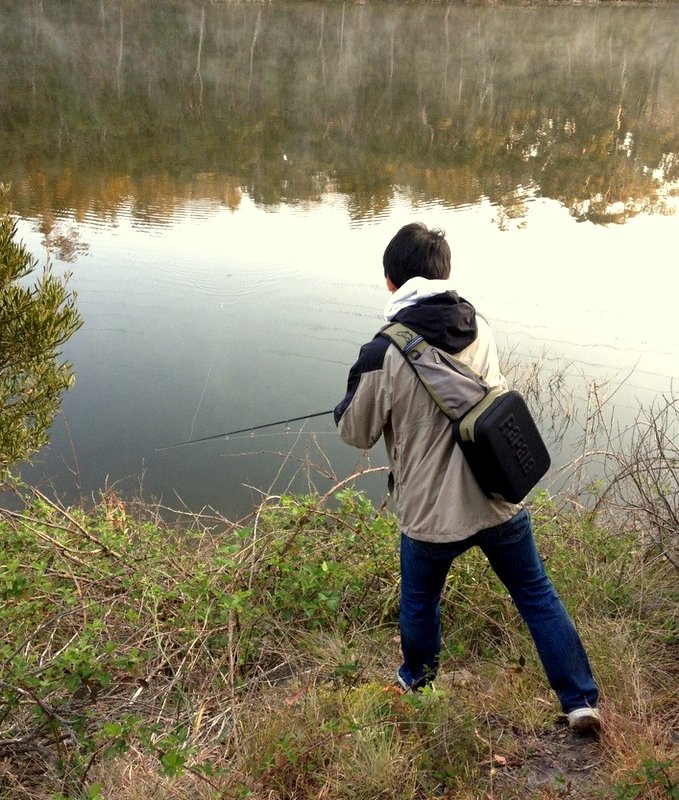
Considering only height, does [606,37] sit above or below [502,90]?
above

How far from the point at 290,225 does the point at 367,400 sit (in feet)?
32.6

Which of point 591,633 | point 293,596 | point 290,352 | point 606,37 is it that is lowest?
point 290,352

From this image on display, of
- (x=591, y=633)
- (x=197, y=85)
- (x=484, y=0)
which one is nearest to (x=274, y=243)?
(x=591, y=633)

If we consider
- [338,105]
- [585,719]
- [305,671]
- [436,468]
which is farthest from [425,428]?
[338,105]

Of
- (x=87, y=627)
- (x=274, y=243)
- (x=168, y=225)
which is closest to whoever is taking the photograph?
(x=87, y=627)

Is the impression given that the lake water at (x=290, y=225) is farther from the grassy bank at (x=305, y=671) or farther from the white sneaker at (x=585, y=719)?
the white sneaker at (x=585, y=719)

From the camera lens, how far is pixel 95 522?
4.36 m

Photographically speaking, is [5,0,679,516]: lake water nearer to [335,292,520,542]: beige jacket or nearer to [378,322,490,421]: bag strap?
[335,292,520,542]: beige jacket

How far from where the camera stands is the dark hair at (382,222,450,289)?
222 centimetres

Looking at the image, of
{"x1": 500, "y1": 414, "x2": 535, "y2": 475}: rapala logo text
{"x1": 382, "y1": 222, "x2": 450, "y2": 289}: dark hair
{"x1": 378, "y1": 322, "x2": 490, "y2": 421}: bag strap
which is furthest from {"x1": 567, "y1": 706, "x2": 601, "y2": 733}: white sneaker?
{"x1": 382, "y1": 222, "x2": 450, "y2": 289}: dark hair

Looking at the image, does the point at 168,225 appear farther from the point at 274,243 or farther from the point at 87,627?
the point at 87,627

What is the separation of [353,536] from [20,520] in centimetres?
170

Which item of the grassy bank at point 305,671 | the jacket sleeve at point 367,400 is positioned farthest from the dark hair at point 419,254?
the grassy bank at point 305,671

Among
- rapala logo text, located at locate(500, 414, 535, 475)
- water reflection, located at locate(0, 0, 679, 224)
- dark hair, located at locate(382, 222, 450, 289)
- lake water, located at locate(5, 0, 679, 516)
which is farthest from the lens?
water reflection, located at locate(0, 0, 679, 224)
